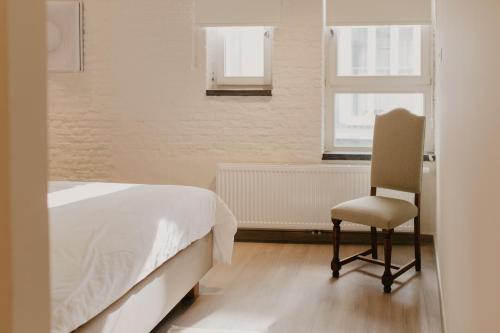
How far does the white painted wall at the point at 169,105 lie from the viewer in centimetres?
532

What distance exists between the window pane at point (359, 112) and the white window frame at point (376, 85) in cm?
5

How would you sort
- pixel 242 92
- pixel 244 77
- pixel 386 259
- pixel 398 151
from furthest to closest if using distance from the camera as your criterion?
pixel 244 77 < pixel 242 92 < pixel 398 151 < pixel 386 259

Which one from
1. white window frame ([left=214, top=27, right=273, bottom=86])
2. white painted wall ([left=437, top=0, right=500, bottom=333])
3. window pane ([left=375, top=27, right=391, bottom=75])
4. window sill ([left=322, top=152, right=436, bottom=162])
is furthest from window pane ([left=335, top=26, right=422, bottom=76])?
white painted wall ([left=437, top=0, right=500, bottom=333])

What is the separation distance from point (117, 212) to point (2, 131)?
2006mm

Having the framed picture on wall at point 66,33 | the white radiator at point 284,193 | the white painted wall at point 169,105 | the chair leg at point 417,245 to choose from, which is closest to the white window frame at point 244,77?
the white painted wall at point 169,105

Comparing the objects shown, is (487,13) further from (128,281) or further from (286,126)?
(286,126)

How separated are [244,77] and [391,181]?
1.68 m

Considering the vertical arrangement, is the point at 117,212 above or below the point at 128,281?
above

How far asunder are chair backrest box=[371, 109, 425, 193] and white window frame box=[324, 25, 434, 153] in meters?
0.83

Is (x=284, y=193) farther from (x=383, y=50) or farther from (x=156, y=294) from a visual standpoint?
(x=156, y=294)

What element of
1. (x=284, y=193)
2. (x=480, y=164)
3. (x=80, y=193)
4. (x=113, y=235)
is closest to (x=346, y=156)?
(x=284, y=193)

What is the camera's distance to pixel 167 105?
18.0 feet

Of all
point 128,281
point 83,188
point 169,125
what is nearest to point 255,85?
point 169,125

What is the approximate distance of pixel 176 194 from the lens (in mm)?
3471
